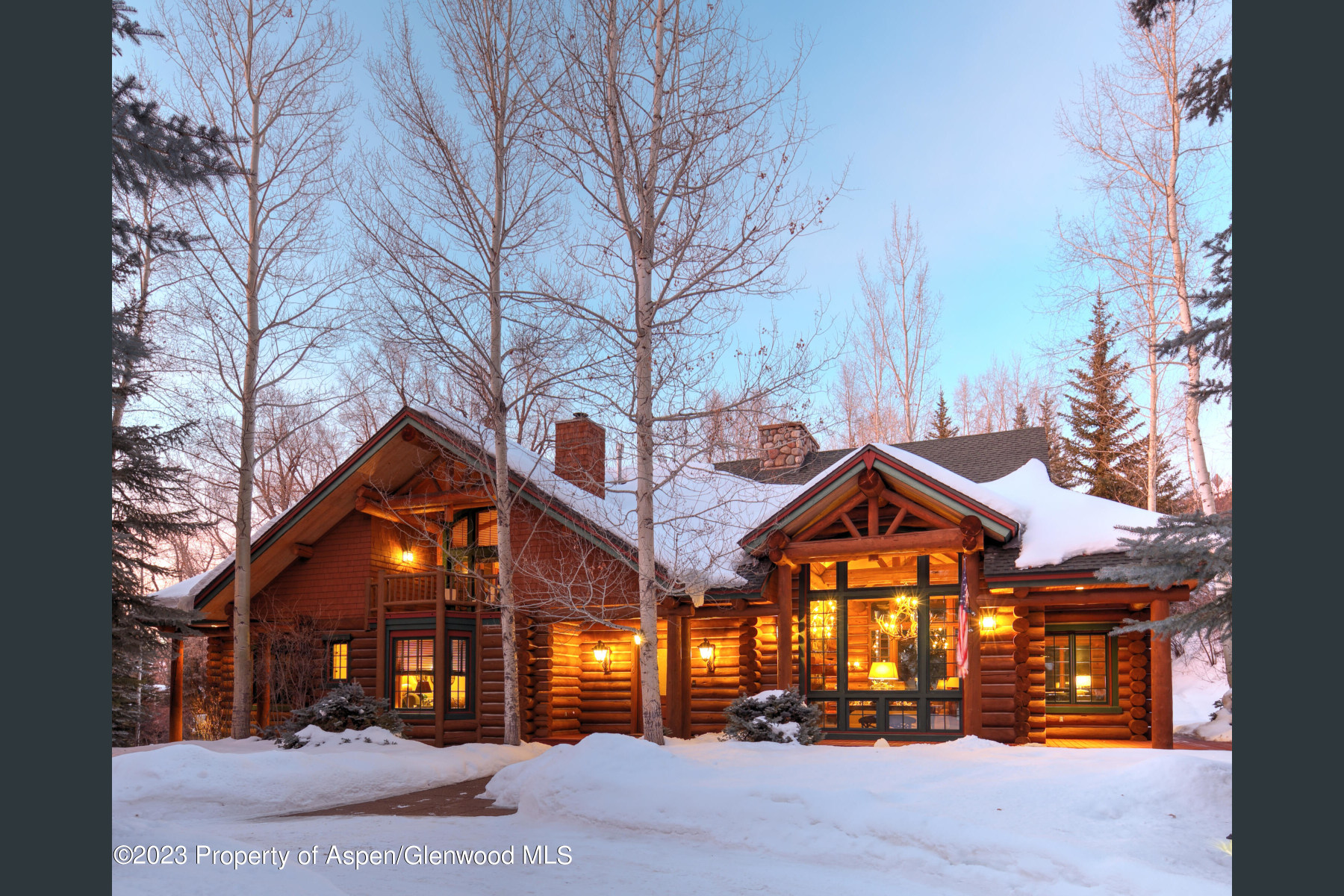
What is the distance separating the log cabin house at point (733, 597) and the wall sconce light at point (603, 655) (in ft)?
0.42

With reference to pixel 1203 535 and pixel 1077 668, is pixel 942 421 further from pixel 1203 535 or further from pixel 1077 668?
pixel 1203 535

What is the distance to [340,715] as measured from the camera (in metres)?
15.0

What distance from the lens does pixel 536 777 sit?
404 inches

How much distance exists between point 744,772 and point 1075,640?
11.0 metres

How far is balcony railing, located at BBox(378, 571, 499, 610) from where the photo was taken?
704 inches

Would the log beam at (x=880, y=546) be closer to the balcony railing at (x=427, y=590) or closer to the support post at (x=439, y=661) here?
the balcony railing at (x=427, y=590)

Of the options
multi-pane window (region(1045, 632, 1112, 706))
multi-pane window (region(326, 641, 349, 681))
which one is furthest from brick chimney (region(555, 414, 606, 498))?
multi-pane window (region(1045, 632, 1112, 706))

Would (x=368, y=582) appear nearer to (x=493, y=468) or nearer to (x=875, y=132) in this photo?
(x=493, y=468)

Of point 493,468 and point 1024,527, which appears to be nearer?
point 1024,527

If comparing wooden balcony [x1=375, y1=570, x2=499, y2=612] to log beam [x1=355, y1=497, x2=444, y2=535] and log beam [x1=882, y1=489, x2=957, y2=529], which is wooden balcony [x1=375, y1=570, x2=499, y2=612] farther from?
log beam [x1=882, y1=489, x2=957, y2=529]

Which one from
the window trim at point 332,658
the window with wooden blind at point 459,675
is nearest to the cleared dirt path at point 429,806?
the window with wooden blind at point 459,675

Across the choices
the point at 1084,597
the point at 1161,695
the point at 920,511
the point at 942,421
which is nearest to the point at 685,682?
the point at 920,511

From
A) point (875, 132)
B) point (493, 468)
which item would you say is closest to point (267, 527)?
point (493, 468)

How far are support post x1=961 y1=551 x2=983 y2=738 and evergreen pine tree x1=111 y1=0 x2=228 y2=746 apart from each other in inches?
452
